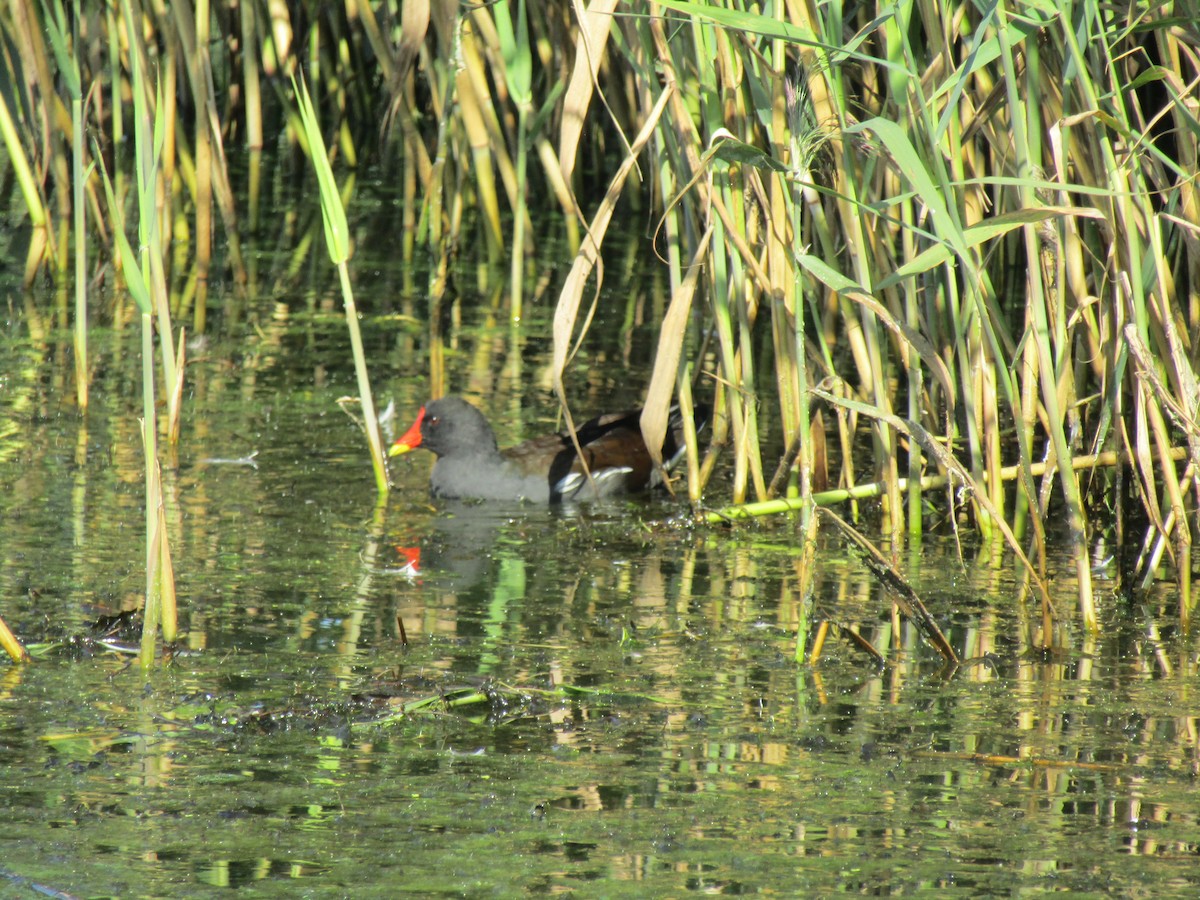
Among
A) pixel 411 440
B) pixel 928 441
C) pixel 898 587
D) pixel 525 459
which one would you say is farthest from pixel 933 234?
pixel 411 440

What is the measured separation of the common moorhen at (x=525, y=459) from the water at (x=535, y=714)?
0.43 ft

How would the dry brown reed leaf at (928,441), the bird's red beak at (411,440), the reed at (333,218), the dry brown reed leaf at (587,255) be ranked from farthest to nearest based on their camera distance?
the bird's red beak at (411,440) → the reed at (333,218) → the dry brown reed leaf at (587,255) → the dry brown reed leaf at (928,441)

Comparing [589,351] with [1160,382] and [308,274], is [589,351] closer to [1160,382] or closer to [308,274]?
[308,274]

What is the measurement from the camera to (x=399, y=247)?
9062 millimetres

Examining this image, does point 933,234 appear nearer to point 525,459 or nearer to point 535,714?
A: point 535,714

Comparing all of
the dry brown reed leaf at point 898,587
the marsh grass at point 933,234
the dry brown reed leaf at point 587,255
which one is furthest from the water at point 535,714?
the dry brown reed leaf at point 587,255

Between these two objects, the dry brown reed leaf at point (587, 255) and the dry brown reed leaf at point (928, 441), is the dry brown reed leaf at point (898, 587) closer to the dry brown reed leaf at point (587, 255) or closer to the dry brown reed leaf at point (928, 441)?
the dry brown reed leaf at point (928, 441)

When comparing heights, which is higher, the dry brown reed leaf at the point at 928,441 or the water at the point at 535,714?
the dry brown reed leaf at the point at 928,441

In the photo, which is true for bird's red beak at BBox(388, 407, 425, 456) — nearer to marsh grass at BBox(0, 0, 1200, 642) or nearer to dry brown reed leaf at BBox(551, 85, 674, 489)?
marsh grass at BBox(0, 0, 1200, 642)

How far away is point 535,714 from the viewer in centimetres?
330

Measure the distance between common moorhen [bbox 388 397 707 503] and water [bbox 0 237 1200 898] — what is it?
0.13 meters

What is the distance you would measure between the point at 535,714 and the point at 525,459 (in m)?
2.23

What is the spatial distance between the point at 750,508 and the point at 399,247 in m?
4.77

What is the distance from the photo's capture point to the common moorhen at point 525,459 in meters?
5.39
